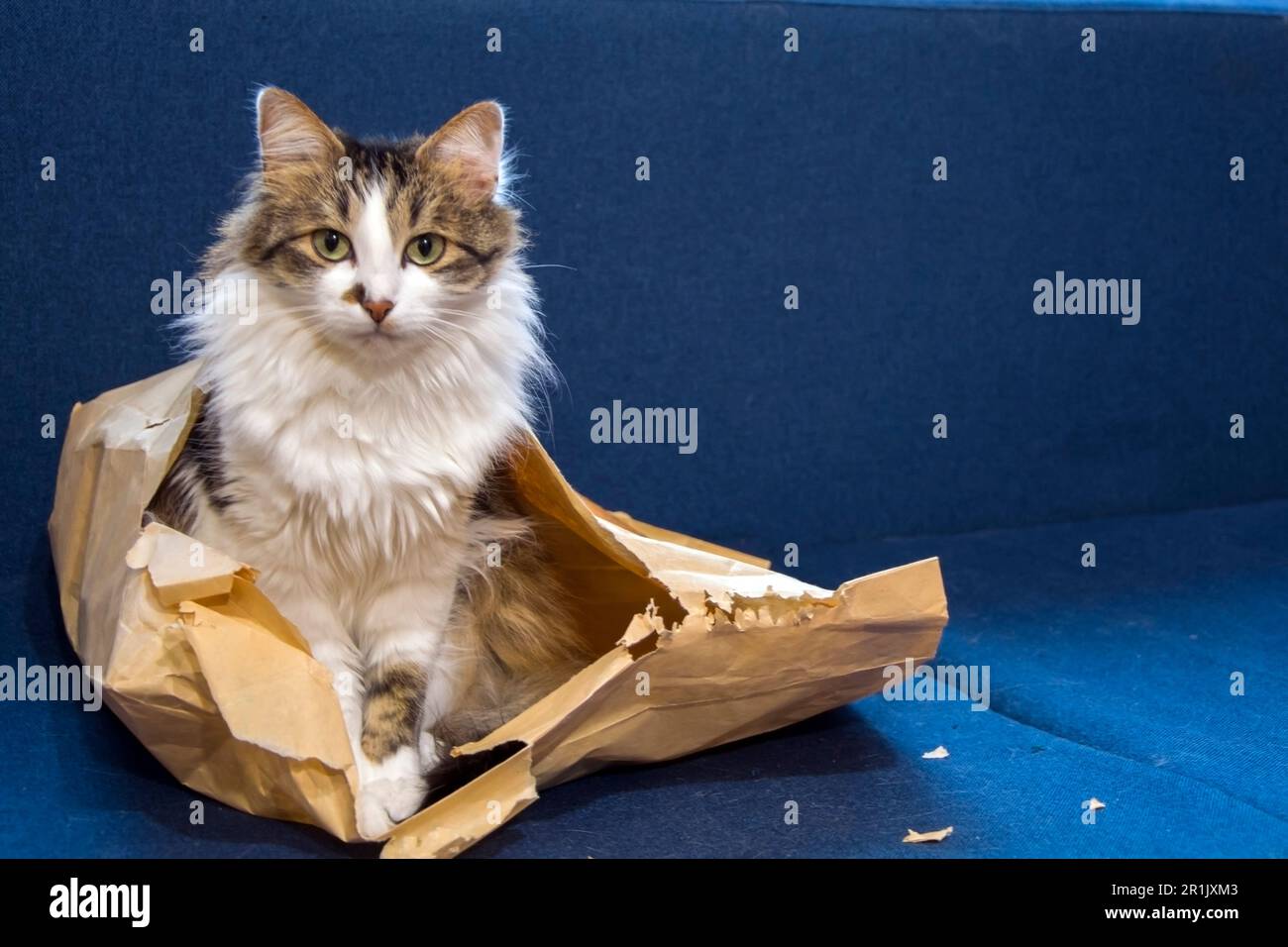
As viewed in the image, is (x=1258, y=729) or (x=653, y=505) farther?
(x=653, y=505)

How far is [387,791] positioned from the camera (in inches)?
52.5

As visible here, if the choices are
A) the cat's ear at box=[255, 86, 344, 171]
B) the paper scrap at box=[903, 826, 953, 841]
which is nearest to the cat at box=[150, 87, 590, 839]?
the cat's ear at box=[255, 86, 344, 171]

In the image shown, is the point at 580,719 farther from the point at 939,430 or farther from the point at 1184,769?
the point at 939,430

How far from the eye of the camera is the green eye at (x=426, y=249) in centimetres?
140

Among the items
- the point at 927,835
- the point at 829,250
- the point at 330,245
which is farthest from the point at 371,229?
the point at 829,250

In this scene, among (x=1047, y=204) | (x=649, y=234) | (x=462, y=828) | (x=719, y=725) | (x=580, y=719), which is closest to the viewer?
(x=462, y=828)

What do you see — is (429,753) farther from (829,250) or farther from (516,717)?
(829,250)

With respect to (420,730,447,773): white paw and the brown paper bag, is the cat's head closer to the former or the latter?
the brown paper bag

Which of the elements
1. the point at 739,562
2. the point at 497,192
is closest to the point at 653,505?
the point at 739,562

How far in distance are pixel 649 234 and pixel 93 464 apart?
1.05m

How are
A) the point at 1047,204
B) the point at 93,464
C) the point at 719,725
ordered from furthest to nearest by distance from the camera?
1. the point at 1047,204
2. the point at 93,464
3. the point at 719,725

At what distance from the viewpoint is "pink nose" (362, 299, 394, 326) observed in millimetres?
1312

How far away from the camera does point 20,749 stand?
1.50 m

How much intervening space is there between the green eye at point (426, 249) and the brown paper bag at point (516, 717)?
0.86ft
